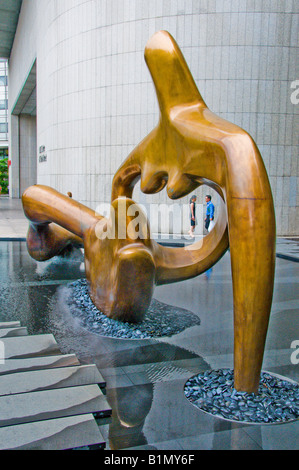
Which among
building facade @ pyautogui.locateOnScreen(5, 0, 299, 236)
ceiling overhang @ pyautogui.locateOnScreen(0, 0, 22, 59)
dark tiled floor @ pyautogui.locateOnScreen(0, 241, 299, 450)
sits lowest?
dark tiled floor @ pyautogui.locateOnScreen(0, 241, 299, 450)

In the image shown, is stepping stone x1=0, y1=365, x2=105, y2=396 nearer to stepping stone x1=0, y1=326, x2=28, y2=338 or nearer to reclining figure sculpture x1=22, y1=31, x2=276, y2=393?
stepping stone x1=0, y1=326, x2=28, y2=338

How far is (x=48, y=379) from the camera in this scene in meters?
4.02

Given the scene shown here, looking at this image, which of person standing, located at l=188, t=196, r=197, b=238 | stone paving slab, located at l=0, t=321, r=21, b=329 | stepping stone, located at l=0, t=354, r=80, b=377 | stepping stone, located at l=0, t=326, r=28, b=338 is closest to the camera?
stepping stone, located at l=0, t=354, r=80, b=377

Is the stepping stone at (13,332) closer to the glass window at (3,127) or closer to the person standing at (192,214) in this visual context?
the person standing at (192,214)

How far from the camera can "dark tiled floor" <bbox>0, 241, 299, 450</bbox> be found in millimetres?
3299

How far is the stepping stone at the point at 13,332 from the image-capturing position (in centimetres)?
515

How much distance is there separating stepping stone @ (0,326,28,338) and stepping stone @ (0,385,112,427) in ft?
5.03

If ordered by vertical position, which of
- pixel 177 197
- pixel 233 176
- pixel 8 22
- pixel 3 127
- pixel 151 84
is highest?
pixel 8 22

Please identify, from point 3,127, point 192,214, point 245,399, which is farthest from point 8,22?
point 245,399

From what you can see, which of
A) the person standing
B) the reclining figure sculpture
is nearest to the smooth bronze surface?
the reclining figure sculpture

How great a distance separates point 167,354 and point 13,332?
1.84 metres

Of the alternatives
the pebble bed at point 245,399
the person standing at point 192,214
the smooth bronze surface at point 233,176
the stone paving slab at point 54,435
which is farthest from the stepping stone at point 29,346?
the person standing at point 192,214

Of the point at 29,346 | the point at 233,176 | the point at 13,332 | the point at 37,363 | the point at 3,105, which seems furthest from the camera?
the point at 3,105

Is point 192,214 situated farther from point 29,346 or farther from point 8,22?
point 8,22
